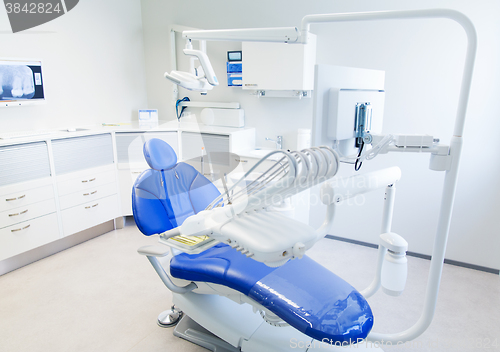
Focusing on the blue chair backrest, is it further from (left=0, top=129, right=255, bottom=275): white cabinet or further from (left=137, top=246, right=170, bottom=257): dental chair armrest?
(left=0, top=129, right=255, bottom=275): white cabinet

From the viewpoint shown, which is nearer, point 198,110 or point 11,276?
point 11,276

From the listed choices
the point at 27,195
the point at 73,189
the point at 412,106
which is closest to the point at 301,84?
the point at 412,106

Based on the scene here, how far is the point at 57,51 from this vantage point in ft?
11.5

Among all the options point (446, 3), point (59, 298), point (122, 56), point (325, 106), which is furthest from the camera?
point (122, 56)

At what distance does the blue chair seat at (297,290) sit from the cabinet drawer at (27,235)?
1.67 meters

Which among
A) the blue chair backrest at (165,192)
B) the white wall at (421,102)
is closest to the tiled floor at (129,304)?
the white wall at (421,102)

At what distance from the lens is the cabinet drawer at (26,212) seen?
9.05 ft

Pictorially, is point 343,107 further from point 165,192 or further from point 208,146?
point 208,146

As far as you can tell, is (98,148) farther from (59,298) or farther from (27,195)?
(59,298)

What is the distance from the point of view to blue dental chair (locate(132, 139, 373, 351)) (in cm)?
148

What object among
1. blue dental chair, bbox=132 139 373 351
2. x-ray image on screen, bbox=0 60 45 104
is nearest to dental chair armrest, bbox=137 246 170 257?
blue dental chair, bbox=132 139 373 351

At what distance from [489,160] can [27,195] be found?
3786 millimetres

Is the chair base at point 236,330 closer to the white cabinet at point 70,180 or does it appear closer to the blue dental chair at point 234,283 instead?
the blue dental chair at point 234,283

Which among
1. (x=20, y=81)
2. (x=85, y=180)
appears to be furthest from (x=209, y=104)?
(x=20, y=81)
